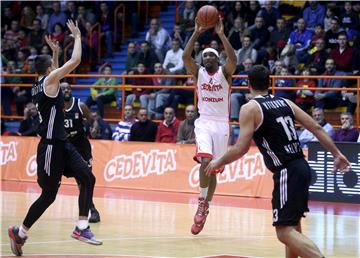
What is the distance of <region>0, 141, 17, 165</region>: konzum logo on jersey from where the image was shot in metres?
19.1

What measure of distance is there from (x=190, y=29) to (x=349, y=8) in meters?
4.08

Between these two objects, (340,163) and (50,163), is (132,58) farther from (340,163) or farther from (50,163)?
(340,163)

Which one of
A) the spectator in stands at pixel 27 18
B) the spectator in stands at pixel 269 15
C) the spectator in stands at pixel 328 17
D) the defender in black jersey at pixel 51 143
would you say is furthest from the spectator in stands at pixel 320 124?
the spectator in stands at pixel 27 18

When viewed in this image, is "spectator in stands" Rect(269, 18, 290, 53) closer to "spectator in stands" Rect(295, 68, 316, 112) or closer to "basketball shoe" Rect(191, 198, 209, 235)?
"spectator in stands" Rect(295, 68, 316, 112)

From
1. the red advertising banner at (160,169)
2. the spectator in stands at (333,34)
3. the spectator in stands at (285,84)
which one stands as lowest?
the red advertising banner at (160,169)

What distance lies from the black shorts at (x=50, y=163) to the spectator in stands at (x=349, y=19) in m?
10.9

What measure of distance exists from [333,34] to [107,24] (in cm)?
763

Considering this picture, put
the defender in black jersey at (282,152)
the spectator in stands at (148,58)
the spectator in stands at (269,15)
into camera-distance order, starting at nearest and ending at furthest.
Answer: the defender in black jersey at (282,152), the spectator in stands at (269,15), the spectator in stands at (148,58)

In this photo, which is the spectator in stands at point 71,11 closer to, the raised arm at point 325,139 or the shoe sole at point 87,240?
the shoe sole at point 87,240

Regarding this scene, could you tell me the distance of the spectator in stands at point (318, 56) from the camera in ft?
58.7

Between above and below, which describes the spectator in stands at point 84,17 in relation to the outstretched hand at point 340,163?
above

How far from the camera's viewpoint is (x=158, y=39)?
21.5 meters

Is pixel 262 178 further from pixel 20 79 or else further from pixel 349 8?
pixel 20 79

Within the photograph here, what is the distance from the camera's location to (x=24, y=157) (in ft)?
62.0
